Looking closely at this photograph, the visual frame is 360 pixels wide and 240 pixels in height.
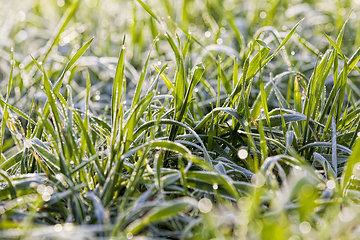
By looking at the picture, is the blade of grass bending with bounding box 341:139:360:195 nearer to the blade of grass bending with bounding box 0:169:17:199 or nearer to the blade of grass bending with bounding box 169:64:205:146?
the blade of grass bending with bounding box 169:64:205:146

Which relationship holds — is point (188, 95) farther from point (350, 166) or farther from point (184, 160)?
point (350, 166)

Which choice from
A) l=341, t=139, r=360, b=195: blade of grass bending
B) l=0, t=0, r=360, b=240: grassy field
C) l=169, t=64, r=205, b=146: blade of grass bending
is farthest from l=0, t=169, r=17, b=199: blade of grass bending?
l=341, t=139, r=360, b=195: blade of grass bending

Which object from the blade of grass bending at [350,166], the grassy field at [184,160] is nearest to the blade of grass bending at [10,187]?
the grassy field at [184,160]

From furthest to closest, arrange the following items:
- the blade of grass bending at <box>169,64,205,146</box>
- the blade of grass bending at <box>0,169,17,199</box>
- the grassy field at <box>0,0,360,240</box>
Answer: the blade of grass bending at <box>169,64,205,146</box>
the blade of grass bending at <box>0,169,17,199</box>
the grassy field at <box>0,0,360,240</box>

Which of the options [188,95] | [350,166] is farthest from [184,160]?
[350,166]

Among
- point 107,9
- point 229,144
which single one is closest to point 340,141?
point 229,144

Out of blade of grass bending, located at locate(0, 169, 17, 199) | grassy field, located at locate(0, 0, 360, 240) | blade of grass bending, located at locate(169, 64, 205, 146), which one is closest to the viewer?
grassy field, located at locate(0, 0, 360, 240)

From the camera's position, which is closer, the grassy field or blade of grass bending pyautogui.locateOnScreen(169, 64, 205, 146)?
the grassy field

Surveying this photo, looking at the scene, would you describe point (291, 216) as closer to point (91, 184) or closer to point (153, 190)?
point (153, 190)

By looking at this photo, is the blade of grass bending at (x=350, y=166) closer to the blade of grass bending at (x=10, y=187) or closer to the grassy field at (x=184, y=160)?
the grassy field at (x=184, y=160)

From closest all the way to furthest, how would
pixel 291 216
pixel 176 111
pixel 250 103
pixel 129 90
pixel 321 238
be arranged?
pixel 321 238
pixel 291 216
pixel 176 111
pixel 250 103
pixel 129 90

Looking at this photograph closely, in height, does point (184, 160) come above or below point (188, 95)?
below
